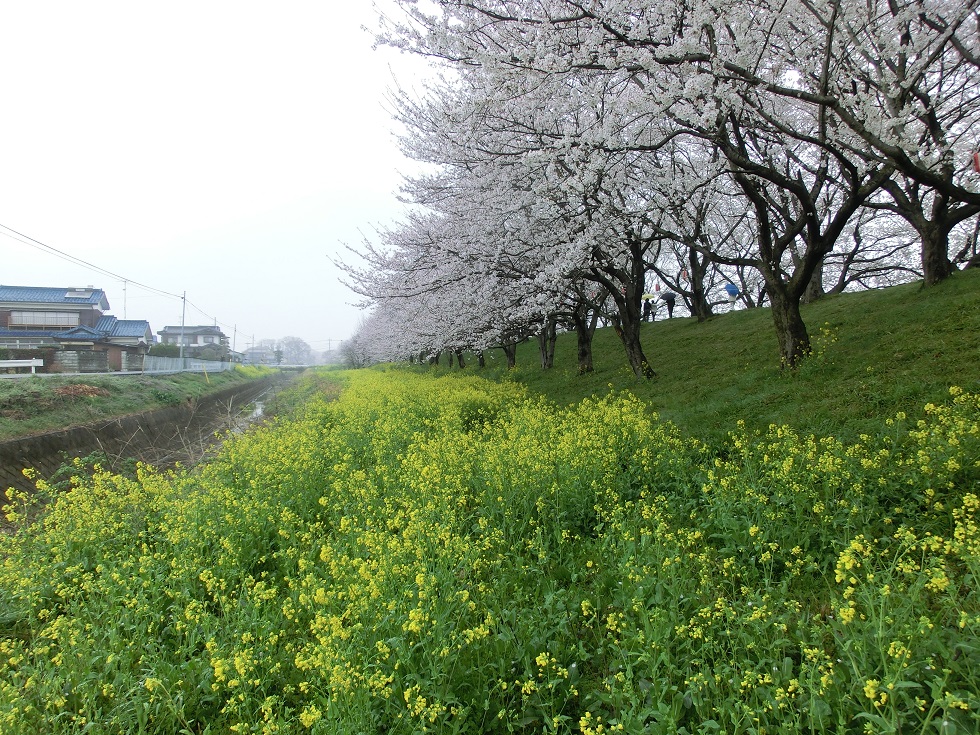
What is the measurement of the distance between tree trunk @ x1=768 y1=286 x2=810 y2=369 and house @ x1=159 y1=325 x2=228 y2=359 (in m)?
72.2

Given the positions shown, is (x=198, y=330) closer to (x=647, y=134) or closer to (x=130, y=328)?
(x=130, y=328)

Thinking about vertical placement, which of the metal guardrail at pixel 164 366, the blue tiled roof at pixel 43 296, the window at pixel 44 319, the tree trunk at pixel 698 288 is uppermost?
the blue tiled roof at pixel 43 296

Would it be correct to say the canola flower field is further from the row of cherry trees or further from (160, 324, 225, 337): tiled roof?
(160, 324, 225, 337): tiled roof

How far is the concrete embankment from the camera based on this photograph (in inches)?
490

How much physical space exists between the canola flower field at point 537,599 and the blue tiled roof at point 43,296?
40.5m

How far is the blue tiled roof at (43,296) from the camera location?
35906 mm

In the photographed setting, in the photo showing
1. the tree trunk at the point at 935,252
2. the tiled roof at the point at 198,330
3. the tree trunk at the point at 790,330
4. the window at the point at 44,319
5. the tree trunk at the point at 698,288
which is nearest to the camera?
the tree trunk at the point at 790,330

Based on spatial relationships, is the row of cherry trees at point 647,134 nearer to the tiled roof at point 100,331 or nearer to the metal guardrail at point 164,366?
the metal guardrail at point 164,366

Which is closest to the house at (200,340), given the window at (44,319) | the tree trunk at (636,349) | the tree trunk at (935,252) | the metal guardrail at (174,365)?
the metal guardrail at (174,365)

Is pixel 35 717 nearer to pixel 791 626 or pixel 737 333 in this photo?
pixel 791 626

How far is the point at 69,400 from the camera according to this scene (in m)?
18.3

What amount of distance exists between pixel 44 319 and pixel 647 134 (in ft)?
142

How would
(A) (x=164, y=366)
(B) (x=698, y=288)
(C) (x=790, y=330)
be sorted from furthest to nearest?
1. (A) (x=164, y=366)
2. (B) (x=698, y=288)
3. (C) (x=790, y=330)

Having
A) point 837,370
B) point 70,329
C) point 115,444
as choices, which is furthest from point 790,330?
point 70,329
